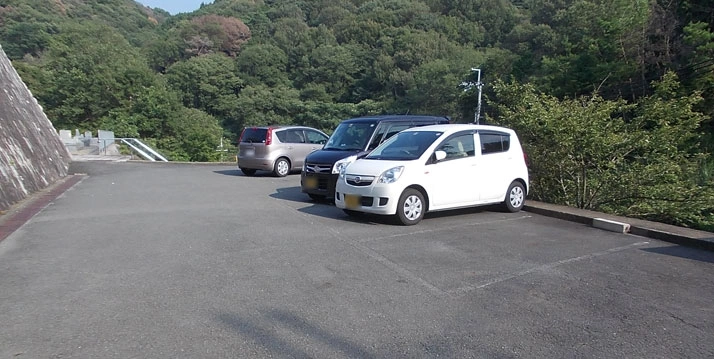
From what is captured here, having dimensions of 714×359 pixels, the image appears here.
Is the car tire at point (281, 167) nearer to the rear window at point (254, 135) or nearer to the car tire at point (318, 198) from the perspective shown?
the rear window at point (254, 135)

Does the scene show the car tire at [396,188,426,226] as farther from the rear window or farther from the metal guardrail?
the metal guardrail

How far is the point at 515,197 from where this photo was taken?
9.20 metres

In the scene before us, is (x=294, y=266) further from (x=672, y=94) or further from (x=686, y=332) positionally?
(x=672, y=94)

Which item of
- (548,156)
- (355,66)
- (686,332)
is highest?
(355,66)

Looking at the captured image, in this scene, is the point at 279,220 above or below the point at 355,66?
below

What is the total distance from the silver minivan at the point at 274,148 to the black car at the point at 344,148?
428cm

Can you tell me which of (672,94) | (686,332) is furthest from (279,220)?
(672,94)

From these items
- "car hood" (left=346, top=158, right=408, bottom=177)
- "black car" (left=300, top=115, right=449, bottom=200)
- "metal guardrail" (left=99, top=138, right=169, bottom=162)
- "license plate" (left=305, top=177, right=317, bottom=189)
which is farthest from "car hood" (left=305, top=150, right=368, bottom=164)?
"metal guardrail" (left=99, top=138, right=169, bottom=162)

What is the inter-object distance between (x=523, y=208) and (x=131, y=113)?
121ft

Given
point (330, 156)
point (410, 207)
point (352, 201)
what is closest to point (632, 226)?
point (410, 207)

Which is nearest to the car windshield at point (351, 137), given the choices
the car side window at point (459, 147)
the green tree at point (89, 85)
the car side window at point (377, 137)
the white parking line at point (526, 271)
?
the car side window at point (377, 137)

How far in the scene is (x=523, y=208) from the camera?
9523 millimetres

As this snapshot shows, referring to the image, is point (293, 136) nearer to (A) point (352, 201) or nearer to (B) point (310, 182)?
(B) point (310, 182)

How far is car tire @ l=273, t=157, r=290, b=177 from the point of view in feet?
50.2
